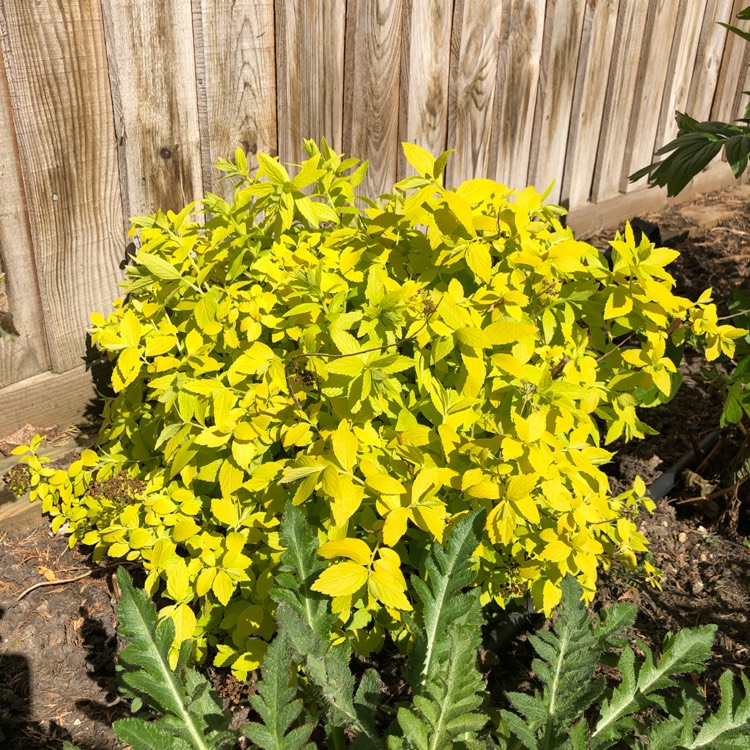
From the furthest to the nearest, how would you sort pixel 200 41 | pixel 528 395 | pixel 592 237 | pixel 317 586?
pixel 592 237 < pixel 200 41 < pixel 528 395 < pixel 317 586

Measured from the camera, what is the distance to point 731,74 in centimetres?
571

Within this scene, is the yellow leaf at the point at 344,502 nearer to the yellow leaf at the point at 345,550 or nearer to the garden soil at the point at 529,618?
the yellow leaf at the point at 345,550

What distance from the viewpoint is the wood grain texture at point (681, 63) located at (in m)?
4.89

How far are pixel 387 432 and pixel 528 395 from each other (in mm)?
337

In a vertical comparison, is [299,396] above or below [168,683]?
above

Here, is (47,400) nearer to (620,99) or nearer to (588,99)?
(588,99)

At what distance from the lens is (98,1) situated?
2209 mm

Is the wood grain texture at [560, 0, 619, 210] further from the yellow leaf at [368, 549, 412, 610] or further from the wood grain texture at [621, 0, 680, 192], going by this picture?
the yellow leaf at [368, 549, 412, 610]

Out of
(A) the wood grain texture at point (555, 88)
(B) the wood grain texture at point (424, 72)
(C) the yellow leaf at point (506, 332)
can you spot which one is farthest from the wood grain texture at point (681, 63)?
(C) the yellow leaf at point (506, 332)

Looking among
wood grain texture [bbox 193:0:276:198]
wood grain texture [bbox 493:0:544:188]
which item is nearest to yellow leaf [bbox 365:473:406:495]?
wood grain texture [bbox 193:0:276:198]

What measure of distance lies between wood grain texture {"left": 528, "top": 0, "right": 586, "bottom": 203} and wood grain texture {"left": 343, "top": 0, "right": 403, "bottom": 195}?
104cm

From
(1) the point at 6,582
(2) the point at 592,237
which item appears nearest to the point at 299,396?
(1) the point at 6,582

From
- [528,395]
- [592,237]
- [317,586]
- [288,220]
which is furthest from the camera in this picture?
[592,237]

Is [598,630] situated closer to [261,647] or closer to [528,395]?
[528,395]
